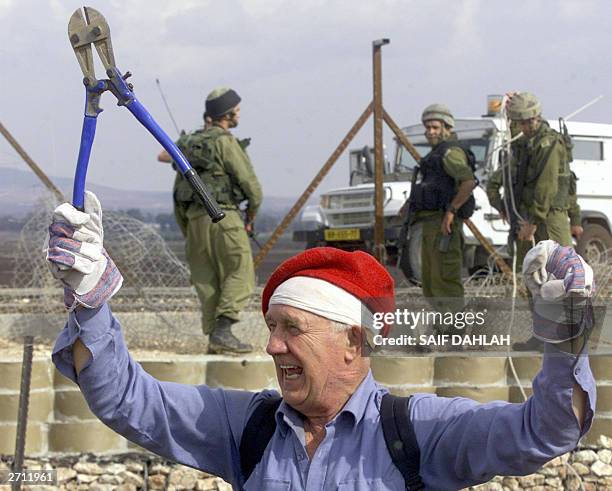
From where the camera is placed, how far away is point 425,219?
821cm

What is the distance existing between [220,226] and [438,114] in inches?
76.9

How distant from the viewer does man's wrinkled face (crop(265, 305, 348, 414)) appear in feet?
8.48

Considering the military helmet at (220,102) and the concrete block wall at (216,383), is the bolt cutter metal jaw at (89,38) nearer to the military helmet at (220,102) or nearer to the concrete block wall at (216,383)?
the concrete block wall at (216,383)

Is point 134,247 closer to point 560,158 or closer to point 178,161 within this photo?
point 560,158

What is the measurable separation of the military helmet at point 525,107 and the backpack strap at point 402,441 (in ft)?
18.1

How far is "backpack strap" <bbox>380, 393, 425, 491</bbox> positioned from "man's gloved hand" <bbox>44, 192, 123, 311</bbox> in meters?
0.72

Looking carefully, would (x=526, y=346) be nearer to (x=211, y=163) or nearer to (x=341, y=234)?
(x=211, y=163)

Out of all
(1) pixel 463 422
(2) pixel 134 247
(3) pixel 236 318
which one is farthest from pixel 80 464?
(1) pixel 463 422

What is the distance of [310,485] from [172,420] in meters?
0.42

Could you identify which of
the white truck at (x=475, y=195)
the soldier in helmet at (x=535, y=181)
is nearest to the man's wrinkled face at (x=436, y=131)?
the soldier in helmet at (x=535, y=181)

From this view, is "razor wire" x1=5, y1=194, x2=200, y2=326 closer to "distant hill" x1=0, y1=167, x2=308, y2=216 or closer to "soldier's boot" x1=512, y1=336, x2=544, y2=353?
"distant hill" x1=0, y1=167, x2=308, y2=216

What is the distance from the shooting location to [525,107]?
25.7ft

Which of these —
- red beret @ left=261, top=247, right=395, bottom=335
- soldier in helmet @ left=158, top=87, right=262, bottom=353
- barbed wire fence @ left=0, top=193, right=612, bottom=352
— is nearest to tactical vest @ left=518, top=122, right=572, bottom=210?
barbed wire fence @ left=0, top=193, right=612, bottom=352

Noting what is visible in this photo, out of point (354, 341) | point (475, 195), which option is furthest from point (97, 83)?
point (475, 195)
